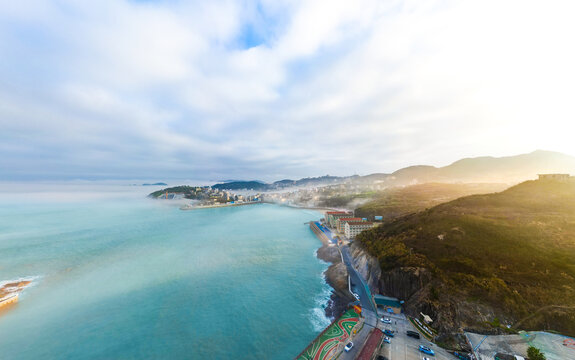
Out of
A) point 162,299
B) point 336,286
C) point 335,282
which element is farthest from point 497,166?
point 162,299

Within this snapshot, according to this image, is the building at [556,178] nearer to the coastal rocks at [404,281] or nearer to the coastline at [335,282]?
the coastal rocks at [404,281]

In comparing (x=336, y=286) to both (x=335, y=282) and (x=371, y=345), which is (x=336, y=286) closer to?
(x=335, y=282)

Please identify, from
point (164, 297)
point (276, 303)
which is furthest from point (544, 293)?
point (164, 297)

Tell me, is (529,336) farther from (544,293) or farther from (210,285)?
(210,285)

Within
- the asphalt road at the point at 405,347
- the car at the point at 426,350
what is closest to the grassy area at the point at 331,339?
the asphalt road at the point at 405,347

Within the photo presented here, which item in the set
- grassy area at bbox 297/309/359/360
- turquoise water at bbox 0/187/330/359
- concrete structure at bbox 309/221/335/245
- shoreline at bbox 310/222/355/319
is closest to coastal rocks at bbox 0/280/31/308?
turquoise water at bbox 0/187/330/359
